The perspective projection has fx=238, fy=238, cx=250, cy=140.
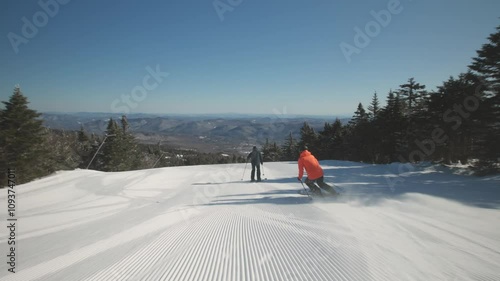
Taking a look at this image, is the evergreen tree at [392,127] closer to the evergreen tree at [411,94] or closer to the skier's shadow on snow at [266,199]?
the evergreen tree at [411,94]

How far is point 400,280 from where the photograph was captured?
8.72ft

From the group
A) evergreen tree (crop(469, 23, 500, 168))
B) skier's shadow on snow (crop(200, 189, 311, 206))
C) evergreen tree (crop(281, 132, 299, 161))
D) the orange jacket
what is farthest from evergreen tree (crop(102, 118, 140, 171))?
evergreen tree (crop(469, 23, 500, 168))

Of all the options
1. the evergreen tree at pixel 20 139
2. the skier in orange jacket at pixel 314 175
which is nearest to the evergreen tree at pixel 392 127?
the skier in orange jacket at pixel 314 175

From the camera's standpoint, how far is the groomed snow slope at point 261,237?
3.02 m

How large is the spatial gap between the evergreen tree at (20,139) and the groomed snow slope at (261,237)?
23.6 m

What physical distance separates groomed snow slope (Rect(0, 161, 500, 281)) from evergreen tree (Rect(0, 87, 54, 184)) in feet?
77.5

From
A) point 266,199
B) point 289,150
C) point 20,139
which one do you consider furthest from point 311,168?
point 289,150

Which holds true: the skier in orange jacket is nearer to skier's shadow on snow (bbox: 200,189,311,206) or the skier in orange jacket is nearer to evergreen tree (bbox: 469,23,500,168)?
skier's shadow on snow (bbox: 200,189,311,206)

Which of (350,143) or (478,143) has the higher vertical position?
(478,143)

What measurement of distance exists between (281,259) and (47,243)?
422 centimetres

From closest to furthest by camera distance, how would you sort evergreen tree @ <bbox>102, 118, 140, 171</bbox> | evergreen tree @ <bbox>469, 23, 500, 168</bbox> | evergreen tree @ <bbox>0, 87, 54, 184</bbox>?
evergreen tree @ <bbox>469, 23, 500, 168</bbox> → evergreen tree @ <bbox>0, 87, 54, 184</bbox> → evergreen tree @ <bbox>102, 118, 140, 171</bbox>

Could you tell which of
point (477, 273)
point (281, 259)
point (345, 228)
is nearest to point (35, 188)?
point (281, 259)

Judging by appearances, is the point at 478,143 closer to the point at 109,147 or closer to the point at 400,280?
the point at 400,280

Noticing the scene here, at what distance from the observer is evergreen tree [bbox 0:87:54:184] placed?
2514 cm
